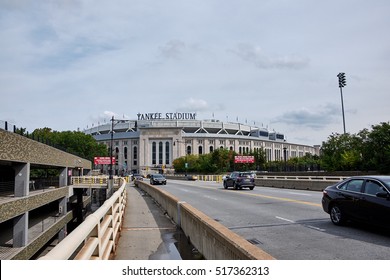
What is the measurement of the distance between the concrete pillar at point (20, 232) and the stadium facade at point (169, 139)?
441 feet

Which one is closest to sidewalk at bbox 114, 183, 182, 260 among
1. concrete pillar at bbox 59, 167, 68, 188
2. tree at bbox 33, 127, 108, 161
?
concrete pillar at bbox 59, 167, 68, 188

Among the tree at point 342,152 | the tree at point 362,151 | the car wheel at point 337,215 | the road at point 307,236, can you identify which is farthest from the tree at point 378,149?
the car wheel at point 337,215

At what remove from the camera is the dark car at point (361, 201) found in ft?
30.9

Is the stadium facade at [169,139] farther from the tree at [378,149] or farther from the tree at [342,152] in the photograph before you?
the tree at [378,149]

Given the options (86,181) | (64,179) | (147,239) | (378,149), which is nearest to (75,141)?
(86,181)

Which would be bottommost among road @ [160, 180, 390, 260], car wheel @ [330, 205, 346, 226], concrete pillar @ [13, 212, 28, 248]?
concrete pillar @ [13, 212, 28, 248]

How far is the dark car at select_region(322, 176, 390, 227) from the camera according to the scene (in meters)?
9.42

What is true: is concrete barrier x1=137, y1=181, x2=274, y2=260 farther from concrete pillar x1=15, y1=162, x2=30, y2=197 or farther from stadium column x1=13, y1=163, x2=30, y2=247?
concrete pillar x1=15, y1=162, x2=30, y2=197

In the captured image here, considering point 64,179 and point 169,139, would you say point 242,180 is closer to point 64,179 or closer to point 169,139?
point 64,179

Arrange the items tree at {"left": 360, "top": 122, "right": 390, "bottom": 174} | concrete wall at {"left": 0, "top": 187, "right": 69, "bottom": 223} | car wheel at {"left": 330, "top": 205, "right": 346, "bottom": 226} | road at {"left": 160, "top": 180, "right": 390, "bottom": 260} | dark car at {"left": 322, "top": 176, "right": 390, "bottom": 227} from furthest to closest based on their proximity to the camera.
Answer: tree at {"left": 360, "top": 122, "right": 390, "bottom": 174}, concrete wall at {"left": 0, "top": 187, "right": 69, "bottom": 223}, car wheel at {"left": 330, "top": 205, "right": 346, "bottom": 226}, dark car at {"left": 322, "top": 176, "right": 390, "bottom": 227}, road at {"left": 160, "top": 180, "right": 390, "bottom": 260}

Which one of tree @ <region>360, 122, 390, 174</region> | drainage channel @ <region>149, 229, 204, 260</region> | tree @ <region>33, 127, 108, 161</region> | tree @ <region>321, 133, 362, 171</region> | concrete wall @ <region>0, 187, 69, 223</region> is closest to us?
drainage channel @ <region>149, 229, 204, 260</region>

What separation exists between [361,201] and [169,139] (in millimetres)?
158309

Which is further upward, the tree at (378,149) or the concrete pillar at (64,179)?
the tree at (378,149)

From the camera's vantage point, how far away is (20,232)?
26234 millimetres
